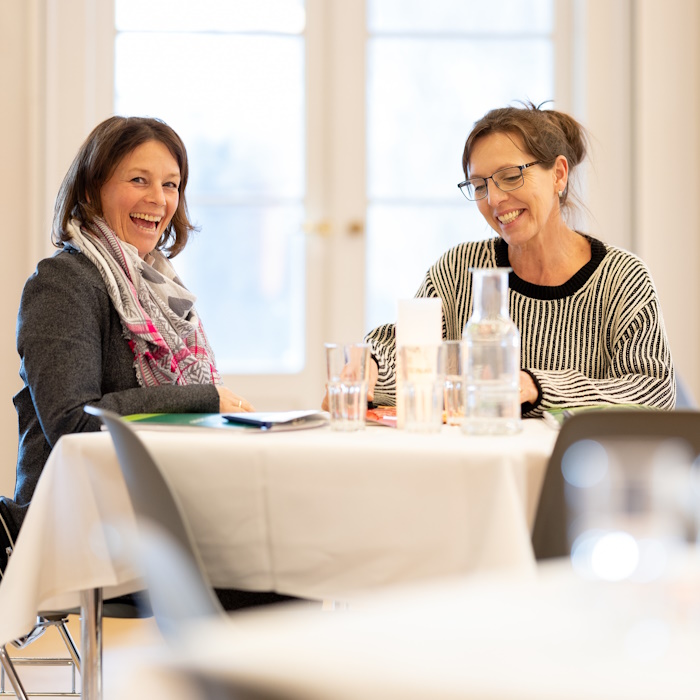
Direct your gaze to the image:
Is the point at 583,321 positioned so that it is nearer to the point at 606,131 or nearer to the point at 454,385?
the point at 454,385

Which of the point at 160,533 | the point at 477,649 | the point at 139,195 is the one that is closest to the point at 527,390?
the point at 160,533

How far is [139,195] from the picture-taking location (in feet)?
7.11

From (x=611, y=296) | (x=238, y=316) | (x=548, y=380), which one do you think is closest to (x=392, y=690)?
(x=548, y=380)

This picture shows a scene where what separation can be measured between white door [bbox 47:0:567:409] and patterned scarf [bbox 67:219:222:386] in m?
1.37

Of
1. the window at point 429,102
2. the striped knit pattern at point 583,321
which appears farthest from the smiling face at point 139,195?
the window at point 429,102

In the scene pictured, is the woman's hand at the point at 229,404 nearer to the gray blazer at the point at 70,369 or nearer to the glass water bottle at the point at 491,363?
the gray blazer at the point at 70,369

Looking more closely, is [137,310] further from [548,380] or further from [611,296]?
[611,296]

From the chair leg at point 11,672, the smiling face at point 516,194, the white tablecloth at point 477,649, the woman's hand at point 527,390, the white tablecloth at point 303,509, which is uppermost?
the smiling face at point 516,194

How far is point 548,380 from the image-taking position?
1.70m

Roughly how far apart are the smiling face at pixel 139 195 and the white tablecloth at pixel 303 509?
A: 2.87 ft

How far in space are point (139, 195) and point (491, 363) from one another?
3.50 feet

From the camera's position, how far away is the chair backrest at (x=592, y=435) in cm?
114

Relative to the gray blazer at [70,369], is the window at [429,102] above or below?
above

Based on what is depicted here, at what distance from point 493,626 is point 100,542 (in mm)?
988
